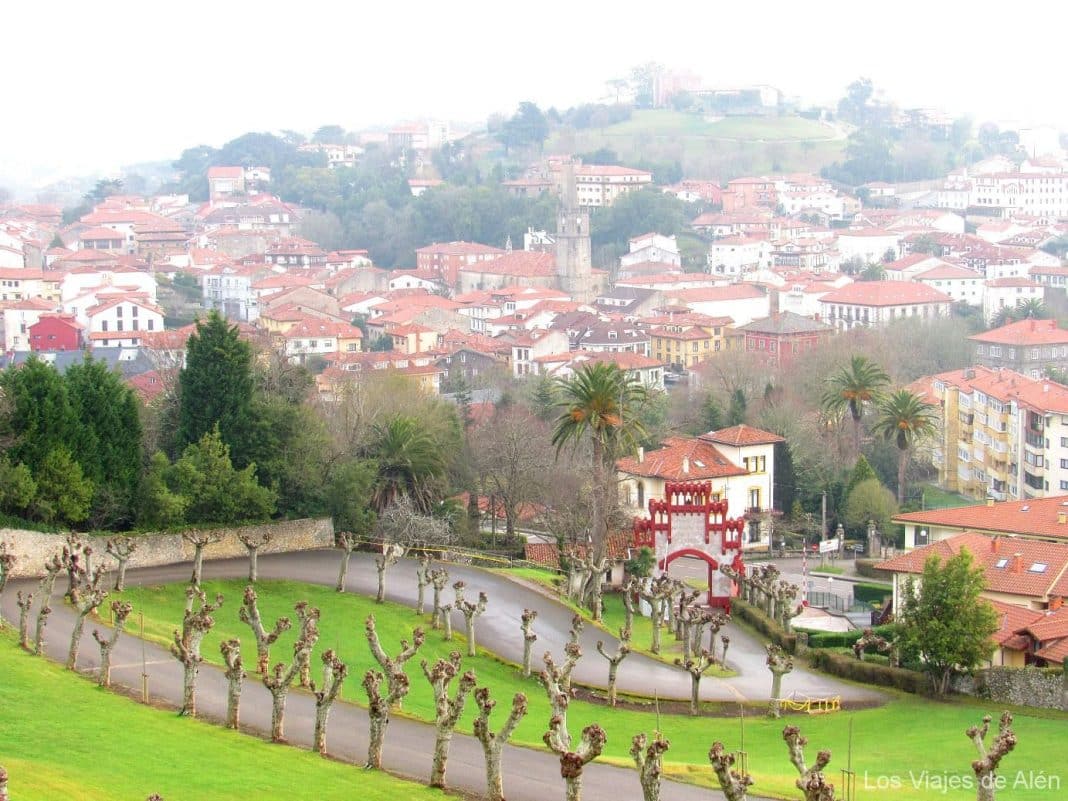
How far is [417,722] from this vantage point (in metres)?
27.3

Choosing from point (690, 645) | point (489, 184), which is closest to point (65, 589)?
point (690, 645)

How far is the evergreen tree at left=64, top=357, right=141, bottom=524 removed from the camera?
3988 centimetres

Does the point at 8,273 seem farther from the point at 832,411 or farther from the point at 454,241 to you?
the point at 832,411

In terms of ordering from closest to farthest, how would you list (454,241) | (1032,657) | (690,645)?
1. (1032,657)
2. (690,645)
3. (454,241)

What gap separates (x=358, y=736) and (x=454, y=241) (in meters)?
130

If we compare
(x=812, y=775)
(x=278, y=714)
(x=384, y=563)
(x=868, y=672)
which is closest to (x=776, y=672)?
(x=868, y=672)

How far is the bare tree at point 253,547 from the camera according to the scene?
37625 mm

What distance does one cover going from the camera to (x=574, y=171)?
6250 inches

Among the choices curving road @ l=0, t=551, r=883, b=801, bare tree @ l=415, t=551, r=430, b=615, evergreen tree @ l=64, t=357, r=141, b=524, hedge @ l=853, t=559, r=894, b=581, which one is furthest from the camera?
hedge @ l=853, t=559, r=894, b=581

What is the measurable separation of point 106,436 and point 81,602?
34.0 ft

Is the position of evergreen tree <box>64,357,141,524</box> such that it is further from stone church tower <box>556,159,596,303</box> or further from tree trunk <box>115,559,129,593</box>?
stone church tower <box>556,159,596,303</box>

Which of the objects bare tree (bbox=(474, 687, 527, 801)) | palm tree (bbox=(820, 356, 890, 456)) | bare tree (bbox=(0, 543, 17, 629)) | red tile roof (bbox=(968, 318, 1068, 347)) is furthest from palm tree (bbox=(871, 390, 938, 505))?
bare tree (bbox=(474, 687, 527, 801))

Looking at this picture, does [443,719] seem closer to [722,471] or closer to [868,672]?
[868,672]

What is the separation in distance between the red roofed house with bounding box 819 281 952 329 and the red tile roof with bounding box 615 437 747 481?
63.7 metres
